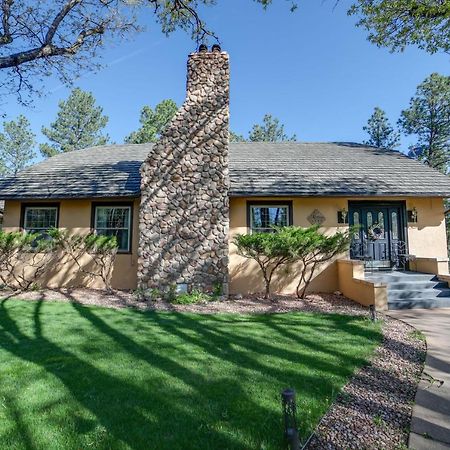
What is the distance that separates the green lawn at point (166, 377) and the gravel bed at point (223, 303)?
1106 millimetres

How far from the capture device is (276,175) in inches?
401

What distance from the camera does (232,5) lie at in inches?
376

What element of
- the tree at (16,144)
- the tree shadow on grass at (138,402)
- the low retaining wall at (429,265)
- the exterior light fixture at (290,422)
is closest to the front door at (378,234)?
the low retaining wall at (429,265)

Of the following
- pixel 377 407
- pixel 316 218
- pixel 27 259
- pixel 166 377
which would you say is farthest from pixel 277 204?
pixel 27 259

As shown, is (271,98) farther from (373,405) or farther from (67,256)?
(373,405)

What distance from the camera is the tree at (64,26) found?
24.5ft

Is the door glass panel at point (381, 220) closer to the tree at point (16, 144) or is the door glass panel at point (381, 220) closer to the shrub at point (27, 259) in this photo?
the shrub at point (27, 259)

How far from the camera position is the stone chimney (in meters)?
8.40

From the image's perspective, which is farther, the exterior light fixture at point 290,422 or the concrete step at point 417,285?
the concrete step at point 417,285

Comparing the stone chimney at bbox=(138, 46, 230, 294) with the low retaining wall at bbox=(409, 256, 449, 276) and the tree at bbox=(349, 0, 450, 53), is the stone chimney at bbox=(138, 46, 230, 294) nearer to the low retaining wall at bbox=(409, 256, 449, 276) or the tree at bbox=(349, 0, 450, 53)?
the tree at bbox=(349, 0, 450, 53)

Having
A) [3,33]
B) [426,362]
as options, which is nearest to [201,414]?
[426,362]

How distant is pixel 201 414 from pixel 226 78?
883cm

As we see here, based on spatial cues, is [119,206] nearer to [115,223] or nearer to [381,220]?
[115,223]

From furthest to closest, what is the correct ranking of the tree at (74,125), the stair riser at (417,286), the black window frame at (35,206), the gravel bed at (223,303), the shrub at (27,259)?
1. the tree at (74,125)
2. the black window frame at (35,206)
3. the shrub at (27,259)
4. the stair riser at (417,286)
5. the gravel bed at (223,303)
